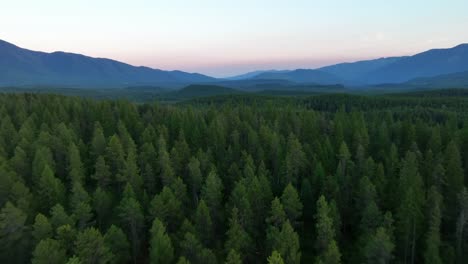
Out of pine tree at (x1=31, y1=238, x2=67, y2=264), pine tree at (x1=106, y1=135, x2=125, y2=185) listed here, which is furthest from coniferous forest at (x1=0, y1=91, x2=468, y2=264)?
pine tree at (x1=106, y1=135, x2=125, y2=185)

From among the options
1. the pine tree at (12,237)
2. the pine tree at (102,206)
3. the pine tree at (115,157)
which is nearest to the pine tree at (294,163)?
the pine tree at (115,157)

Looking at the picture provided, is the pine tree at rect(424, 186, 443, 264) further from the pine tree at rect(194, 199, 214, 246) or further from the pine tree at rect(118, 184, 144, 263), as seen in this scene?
the pine tree at rect(118, 184, 144, 263)

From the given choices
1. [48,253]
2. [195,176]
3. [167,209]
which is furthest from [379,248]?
[48,253]

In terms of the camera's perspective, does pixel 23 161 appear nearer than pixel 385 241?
No

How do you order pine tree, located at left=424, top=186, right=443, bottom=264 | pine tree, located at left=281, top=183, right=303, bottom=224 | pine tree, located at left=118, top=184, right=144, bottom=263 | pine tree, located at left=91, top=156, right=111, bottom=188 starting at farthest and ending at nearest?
pine tree, located at left=91, top=156, right=111, bottom=188 → pine tree, located at left=281, top=183, right=303, bottom=224 → pine tree, located at left=118, top=184, right=144, bottom=263 → pine tree, located at left=424, top=186, right=443, bottom=264

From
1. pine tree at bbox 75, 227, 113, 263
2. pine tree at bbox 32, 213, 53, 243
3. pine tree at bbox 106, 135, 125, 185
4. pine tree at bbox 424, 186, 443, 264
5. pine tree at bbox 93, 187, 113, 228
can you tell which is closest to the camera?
pine tree at bbox 75, 227, 113, 263

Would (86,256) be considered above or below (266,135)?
below

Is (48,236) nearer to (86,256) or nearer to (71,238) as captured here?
(71,238)

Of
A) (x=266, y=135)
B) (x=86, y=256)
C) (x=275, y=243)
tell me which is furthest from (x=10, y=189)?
(x=266, y=135)
